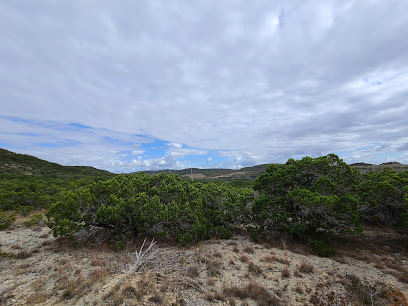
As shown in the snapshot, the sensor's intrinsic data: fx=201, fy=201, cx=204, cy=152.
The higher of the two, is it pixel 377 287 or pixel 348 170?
pixel 348 170

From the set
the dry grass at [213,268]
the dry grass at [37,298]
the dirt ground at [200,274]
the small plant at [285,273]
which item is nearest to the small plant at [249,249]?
the dirt ground at [200,274]

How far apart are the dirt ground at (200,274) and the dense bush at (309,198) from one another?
98 centimetres

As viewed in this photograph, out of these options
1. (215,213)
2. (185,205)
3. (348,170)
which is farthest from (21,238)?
(348,170)

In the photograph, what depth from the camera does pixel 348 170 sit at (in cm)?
921

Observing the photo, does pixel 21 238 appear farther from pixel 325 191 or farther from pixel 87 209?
pixel 325 191

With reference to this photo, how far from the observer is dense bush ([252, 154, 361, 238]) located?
7707mm

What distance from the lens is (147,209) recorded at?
8.20m

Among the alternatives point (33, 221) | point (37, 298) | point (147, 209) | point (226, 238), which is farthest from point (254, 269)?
point (33, 221)

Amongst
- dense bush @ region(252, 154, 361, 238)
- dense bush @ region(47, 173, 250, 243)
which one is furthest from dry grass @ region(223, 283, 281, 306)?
dense bush @ region(252, 154, 361, 238)

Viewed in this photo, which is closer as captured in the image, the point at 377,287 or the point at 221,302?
the point at 221,302

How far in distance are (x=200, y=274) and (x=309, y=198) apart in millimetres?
5050

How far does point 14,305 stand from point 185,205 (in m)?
A: 5.81

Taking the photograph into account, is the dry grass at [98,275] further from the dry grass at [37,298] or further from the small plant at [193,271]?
the small plant at [193,271]

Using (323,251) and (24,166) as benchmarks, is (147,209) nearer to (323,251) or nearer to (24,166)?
(323,251)
